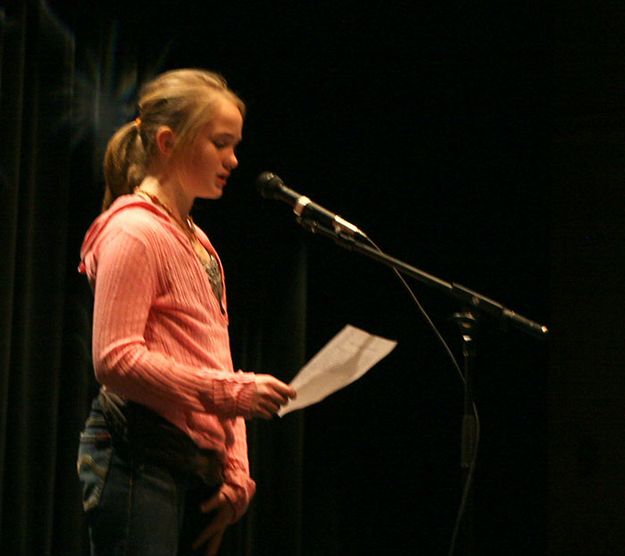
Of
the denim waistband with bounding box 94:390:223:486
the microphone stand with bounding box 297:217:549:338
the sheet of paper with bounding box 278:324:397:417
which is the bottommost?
the denim waistband with bounding box 94:390:223:486

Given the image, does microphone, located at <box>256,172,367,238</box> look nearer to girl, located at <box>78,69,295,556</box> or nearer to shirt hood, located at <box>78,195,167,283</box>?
girl, located at <box>78,69,295,556</box>

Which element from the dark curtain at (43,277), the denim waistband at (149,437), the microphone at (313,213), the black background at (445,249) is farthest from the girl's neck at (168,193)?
the black background at (445,249)

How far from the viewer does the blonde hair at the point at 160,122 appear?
1.50m

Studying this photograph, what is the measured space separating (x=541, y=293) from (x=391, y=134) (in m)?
0.74

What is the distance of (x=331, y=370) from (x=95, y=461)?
0.38 meters

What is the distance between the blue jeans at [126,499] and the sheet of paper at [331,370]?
0.21 meters

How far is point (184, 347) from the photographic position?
1387 millimetres

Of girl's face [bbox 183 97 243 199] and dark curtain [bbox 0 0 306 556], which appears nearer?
girl's face [bbox 183 97 243 199]

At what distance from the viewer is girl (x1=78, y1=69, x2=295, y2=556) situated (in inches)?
51.1

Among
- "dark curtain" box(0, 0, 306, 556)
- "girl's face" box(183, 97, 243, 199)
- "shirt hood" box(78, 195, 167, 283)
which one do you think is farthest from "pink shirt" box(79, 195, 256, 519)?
"dark curtain" box(0, 0, 306, 556)

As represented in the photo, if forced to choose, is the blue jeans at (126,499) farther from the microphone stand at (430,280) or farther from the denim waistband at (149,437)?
the microphone stand at (430,280)

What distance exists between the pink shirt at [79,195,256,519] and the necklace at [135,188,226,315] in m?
0.03

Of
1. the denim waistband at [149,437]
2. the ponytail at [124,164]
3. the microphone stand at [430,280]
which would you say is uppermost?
the ponytail at [124,164]

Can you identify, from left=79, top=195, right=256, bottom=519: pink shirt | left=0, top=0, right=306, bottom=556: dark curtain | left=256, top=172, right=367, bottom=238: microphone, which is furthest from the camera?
left=0, top=0, right=306, bottom=556: dark curtain
